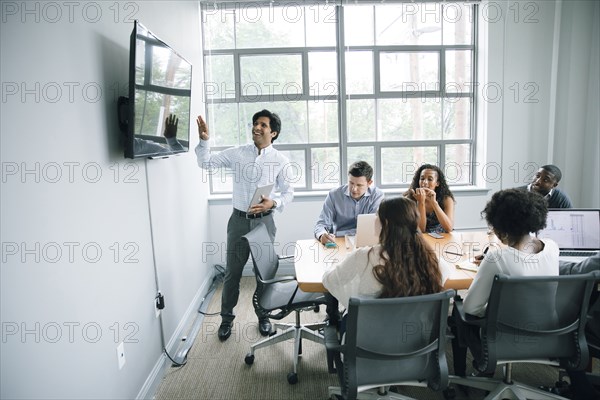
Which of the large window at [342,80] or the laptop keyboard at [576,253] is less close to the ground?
the large window at [342,80]

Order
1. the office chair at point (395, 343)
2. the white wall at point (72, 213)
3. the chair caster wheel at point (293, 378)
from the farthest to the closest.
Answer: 1. the chair caster wheel at point (293, 378)
2. the office chair at point (395, 343)
3. the white wall at point (72, 213)

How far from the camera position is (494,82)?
Result: 13.6 ft

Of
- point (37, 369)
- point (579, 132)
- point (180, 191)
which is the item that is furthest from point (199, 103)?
point (579, 132)

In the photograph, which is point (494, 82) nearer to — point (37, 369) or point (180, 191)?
point (180, 191)

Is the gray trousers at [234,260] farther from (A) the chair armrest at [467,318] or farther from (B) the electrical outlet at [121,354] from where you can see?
(A) the chair armrest at [467,318]

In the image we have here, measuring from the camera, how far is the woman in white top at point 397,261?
1.58 m

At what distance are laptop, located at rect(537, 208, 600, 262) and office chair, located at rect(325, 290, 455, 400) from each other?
128 cm

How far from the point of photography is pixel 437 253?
2389 mm

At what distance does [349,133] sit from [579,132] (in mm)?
2509

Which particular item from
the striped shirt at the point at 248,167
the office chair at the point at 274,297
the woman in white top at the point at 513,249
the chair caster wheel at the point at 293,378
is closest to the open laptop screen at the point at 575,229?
the woman in white top at the point at 513,249

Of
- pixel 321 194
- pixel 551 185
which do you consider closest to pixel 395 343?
pixel 551 185

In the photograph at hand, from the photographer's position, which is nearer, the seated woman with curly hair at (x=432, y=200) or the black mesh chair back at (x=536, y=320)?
the black mesh chair back at (x=536, y=320)

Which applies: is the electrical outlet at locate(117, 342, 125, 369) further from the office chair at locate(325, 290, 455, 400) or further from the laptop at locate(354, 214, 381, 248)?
the laptop at locate(354, 214, 381, 248)

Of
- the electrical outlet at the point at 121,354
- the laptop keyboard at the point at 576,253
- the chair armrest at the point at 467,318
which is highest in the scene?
the laptop keyboard at the point at 576,253
